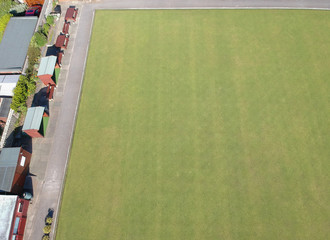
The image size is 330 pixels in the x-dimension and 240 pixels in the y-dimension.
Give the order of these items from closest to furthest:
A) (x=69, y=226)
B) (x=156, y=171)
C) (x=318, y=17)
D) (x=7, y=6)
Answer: (x=69, y=226) < (x=156, y=171) < (x=318, y=17) < (x=7, y=6)

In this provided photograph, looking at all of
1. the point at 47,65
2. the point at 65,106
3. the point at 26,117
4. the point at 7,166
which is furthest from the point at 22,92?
the point at 7,166

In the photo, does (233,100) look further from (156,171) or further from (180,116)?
(156,171)

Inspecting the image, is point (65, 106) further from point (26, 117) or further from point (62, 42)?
point (62, 42)

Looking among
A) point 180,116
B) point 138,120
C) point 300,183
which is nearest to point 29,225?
point 138,120

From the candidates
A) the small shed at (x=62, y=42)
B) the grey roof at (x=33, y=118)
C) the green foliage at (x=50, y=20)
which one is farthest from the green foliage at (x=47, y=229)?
the green foliage at (x=50, y=20)

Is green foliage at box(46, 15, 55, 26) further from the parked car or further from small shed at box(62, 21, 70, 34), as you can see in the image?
the parked car

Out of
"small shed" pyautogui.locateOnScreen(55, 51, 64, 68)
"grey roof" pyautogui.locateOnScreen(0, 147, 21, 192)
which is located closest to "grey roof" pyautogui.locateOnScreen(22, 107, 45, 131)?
"grey roof" pyautogui.locateOnScreen(0, 147, 21, 192)
